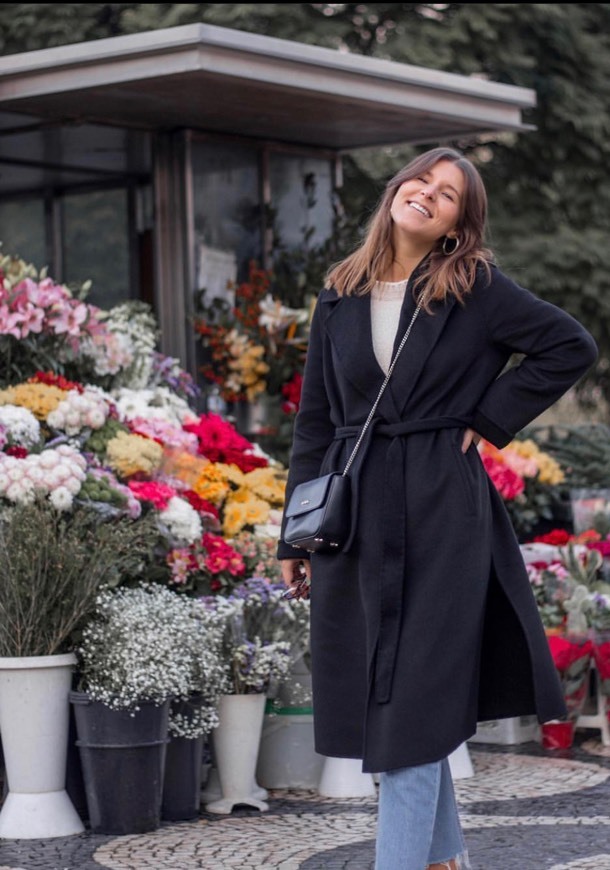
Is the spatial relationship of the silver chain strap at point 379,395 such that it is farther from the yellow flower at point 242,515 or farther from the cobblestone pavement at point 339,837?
the yellow flower at point 242,515

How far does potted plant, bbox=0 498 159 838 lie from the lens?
16.2 feet

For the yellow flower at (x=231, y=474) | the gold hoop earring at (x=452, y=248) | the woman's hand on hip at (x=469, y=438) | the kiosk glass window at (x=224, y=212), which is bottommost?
the woman's hand on hip at (x=469, y=438)

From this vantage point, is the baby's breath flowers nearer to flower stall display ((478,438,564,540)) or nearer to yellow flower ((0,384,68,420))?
yellow flower ((0,384,68,420))

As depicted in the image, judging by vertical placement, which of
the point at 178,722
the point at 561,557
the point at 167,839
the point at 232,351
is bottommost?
the point at 167,839

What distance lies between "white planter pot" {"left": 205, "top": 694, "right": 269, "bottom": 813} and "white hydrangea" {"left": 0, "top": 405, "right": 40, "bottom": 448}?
3.84 feet

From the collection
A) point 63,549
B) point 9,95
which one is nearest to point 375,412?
point 63,549

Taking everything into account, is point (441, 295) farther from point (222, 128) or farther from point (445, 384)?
point (222, 128)

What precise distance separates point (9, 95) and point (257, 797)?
141 inches

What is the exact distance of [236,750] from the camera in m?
5.32

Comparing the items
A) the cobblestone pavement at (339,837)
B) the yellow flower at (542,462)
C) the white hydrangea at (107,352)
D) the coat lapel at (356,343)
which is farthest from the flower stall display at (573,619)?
the coat lapel at (356,343)

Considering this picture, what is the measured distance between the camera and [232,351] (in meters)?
8.09

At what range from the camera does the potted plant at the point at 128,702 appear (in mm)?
4891

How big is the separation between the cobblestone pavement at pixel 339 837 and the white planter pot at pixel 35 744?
0.07 m

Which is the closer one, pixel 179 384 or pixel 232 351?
pixel 179 384
